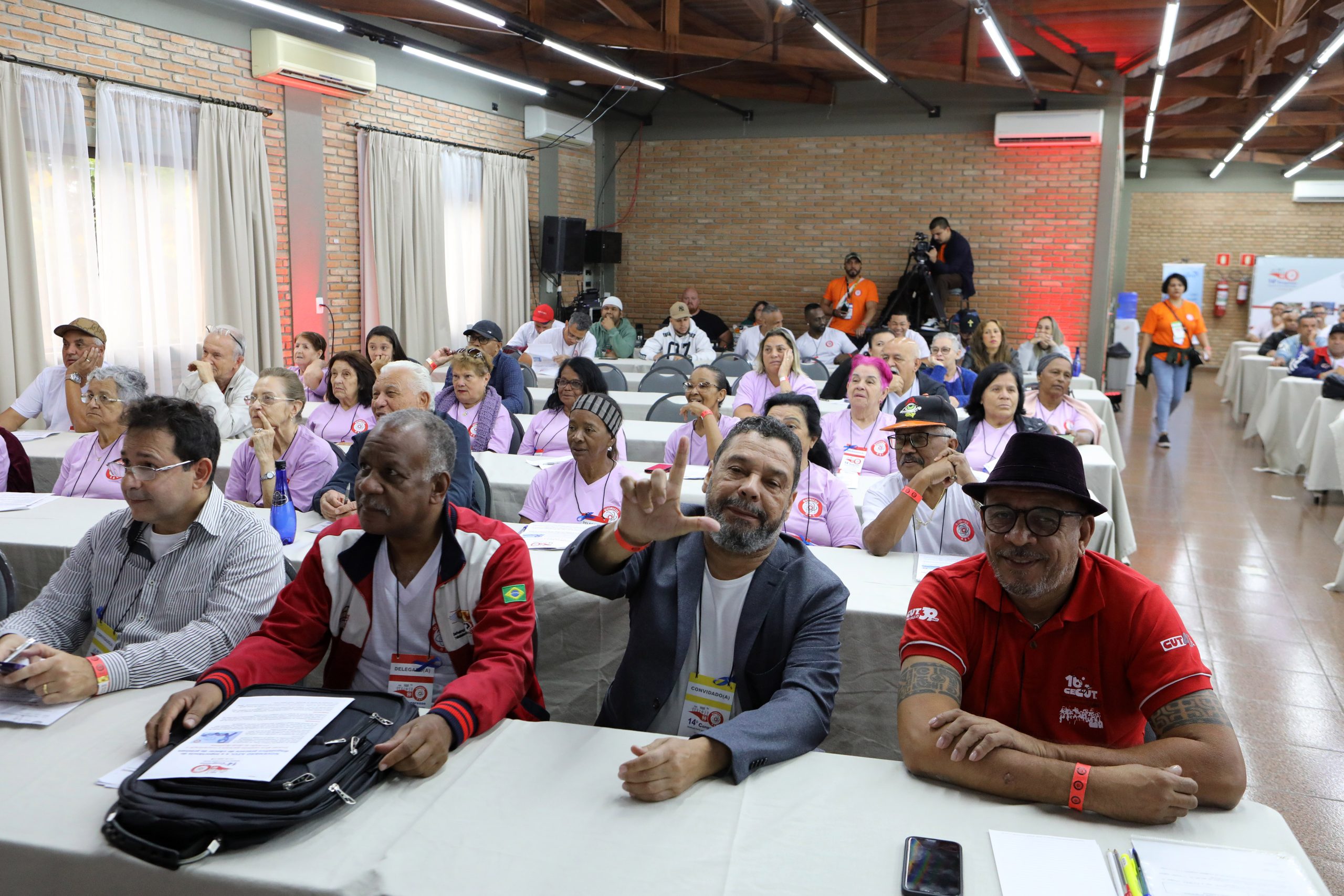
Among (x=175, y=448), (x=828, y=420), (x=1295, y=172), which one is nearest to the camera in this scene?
(x=175, y=448)

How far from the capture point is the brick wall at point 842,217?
12180mm

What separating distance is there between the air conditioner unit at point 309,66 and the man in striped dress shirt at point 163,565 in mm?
6989

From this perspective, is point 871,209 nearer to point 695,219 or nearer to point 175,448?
point 695,219

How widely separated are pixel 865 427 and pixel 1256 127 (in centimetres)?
1040

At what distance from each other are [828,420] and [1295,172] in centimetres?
1858

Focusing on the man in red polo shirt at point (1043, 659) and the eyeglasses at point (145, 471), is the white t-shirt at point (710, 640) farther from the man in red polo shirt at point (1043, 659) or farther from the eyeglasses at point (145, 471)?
the eyeglasses at point (145, 471)

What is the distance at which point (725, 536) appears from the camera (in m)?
2.12

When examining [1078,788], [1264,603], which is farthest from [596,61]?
[1078,788]

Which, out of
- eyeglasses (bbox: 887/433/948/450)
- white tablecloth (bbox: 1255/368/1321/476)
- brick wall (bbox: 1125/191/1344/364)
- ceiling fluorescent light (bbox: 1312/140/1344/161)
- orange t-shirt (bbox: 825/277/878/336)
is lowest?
white tablecloth (bbox: 1255/368/1321/476)

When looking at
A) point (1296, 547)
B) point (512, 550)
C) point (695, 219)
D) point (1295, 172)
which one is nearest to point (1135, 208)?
point (1295, 172)

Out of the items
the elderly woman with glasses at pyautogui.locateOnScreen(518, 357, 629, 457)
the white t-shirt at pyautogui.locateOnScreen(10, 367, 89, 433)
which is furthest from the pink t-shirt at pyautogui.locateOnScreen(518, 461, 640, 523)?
the white t-shirt at pyautogui.locateOnScreen(10, 367, 89, 433)

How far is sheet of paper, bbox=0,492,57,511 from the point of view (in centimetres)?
355

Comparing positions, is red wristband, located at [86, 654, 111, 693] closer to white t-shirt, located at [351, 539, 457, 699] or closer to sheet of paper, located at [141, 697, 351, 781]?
sheet of paper, located at [141, 697, 351, 781]

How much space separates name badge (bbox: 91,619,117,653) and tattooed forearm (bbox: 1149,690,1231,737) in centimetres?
244
